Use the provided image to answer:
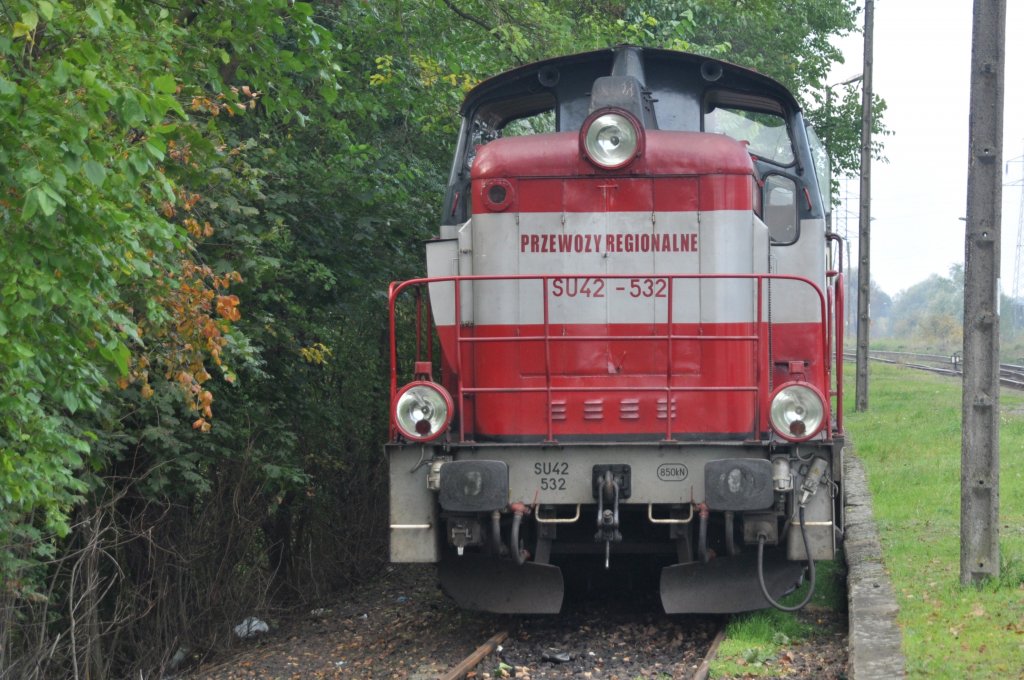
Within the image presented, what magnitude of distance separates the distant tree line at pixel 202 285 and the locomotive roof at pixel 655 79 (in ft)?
4.61

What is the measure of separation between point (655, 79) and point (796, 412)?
7.64 feet

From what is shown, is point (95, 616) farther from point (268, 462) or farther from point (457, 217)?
point (457, 217)

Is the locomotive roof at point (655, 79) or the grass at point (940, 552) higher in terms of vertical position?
the locomotive roof at point (655, 79)

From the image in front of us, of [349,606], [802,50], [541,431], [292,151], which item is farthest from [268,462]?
[802,50]

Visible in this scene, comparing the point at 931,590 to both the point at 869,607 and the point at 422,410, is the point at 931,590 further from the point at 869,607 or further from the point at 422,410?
the point at 422,410

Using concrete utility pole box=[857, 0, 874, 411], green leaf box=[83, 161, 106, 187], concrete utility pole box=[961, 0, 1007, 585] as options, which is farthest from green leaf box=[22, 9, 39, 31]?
concrete utility pole box=[857, 0, 874, 411]

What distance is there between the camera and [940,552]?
308 inches

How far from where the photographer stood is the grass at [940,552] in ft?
17.8

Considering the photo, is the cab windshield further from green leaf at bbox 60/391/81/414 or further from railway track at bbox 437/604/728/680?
green leaf at bbox 60/391/81/414

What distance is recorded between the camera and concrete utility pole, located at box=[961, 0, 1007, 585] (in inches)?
262

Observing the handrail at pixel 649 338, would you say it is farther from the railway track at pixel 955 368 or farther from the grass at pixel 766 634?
the railway track at pixel 955 368

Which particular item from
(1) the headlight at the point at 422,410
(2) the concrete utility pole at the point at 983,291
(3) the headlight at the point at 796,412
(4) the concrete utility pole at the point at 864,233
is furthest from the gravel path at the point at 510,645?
(4) the concrete utility pole at the point at 864,233

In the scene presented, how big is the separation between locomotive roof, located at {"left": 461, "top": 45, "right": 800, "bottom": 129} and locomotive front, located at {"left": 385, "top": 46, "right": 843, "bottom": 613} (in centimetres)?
2

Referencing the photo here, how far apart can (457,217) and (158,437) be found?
2418mm
